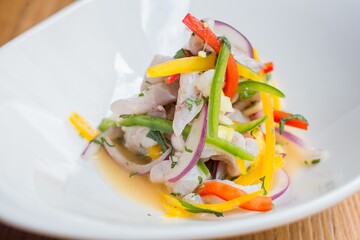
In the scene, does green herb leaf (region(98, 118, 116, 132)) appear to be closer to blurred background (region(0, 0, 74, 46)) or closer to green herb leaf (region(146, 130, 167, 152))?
green herb leaf (region(146, 130, 167, 152))

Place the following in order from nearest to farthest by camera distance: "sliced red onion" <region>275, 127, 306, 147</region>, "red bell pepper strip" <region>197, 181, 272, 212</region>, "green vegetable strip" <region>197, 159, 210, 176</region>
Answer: "red bell pepper strip" <region>197, 181, 272, 212</region> < "green vegetable strip" <region>197, 159, 210, 176</region> < "sliced red onion" <region>275, 127, 306, 147</region>

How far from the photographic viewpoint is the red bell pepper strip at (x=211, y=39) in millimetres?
1558

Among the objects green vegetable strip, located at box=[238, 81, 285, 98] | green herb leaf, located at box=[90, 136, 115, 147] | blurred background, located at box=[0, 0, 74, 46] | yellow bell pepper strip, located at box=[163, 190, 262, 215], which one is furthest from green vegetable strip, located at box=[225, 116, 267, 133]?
blurred background, located at box=[0, 0, 74, 46]

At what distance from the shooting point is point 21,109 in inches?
60.8

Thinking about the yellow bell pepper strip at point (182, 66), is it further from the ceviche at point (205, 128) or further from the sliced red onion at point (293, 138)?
the sliced red onion at point (293, 138)

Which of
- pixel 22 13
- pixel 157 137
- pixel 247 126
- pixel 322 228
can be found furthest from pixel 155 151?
pixel 22 13

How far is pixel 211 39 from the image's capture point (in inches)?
61.6

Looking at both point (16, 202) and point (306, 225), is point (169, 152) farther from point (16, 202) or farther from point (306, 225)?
point (16, 202)

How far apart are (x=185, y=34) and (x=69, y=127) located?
0.63 m

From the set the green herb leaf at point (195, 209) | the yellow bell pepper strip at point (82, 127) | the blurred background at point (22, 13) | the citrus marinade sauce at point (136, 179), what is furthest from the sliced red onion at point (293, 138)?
the blurred background at point (22, 13)

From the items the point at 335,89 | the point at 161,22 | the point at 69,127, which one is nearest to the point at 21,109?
the point at 69,127

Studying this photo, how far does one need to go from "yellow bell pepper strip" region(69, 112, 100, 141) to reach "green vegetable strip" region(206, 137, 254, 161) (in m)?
0.47

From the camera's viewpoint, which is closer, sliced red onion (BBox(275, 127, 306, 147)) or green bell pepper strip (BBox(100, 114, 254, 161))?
green bell pepper strip (BBox(100, 114, 254, 161))

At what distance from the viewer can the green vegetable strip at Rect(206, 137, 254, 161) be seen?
1461mm
